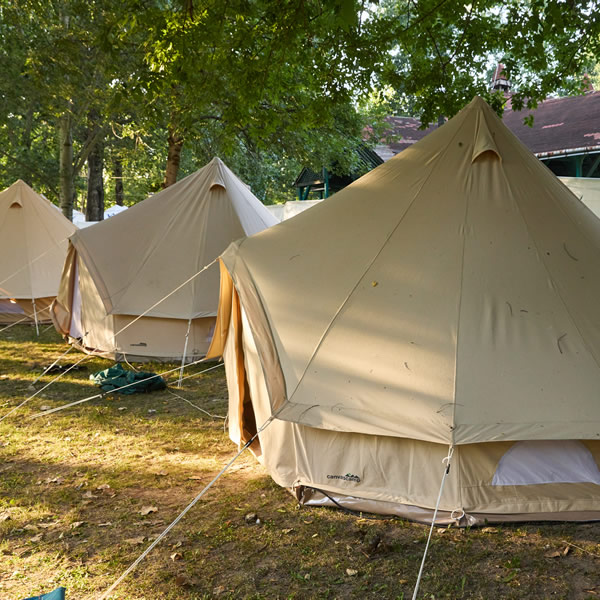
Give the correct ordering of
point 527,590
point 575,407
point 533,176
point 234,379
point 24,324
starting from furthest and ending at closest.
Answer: point 24,324 → point 234,379 → point 533,176 → point 575,407 → point 527,590

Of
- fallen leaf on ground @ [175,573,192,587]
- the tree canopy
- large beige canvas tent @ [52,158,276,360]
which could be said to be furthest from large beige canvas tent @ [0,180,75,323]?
fallen leaf on ground @ [175,573,192,587]

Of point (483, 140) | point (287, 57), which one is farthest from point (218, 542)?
point (287, 57)

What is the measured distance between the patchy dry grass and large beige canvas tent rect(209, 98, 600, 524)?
9.9 inches

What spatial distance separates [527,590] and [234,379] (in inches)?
116

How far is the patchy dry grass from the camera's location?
124 inches

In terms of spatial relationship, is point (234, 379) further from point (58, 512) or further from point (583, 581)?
point (583, 581)

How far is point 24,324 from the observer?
11.7 meters

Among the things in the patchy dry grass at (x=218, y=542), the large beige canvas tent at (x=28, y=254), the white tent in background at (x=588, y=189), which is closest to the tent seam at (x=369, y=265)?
the patchy dry grass at (x=218, y=542)

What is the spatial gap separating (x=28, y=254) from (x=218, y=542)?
9.82m

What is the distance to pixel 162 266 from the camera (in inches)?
333

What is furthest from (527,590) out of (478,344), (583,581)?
(478,344)

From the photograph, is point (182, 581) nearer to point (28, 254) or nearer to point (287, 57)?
point (287, 57)

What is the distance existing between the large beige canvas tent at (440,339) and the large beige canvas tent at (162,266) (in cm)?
366

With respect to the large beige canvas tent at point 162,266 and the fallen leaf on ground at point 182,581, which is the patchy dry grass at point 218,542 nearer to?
the fallen leaf on ground at point 182,581
